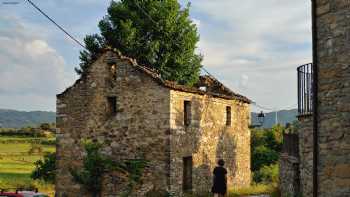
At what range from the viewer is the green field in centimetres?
3303

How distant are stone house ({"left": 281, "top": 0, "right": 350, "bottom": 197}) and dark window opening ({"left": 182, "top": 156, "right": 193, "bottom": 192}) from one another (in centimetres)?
1216

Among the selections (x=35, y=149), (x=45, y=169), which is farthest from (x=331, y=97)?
(x=35, y=149)

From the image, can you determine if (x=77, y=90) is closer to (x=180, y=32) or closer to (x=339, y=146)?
(x=180, y=32)

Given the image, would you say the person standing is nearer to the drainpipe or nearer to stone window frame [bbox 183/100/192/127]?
the drainpipe

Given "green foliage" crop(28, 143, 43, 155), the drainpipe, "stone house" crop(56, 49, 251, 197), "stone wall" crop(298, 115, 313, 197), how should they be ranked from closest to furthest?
the drainpipe
"stone wall" crop(298, 115, 313, 197)
"stone house" crop(56, 49, 251, 197)
"green foliage" crop(28, 143, 43, 155)

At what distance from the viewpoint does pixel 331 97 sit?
9727 millimetres

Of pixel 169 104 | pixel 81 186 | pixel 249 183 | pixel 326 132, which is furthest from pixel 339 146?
pixel 249 183

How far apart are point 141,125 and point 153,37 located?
11410mm

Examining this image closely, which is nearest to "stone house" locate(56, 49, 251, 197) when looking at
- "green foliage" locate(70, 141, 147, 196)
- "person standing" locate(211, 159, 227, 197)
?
"green foliage" locate(70, 141, 147, 196)

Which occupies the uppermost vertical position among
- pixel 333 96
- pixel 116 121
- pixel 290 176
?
pixel 333 96

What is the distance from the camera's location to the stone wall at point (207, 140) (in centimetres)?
2083

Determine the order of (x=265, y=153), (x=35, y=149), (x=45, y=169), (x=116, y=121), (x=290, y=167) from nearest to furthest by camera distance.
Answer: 1. (x=290, y=167)
2. (x=116, y=121)
3. (x=45, y=169)
4. (x=265, y=153)
5. (x=35, y=149)

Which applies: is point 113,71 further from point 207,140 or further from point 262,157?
point 262,157

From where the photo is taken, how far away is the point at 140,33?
31141 mm
